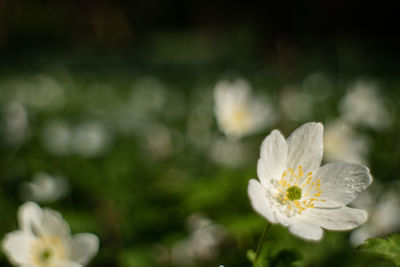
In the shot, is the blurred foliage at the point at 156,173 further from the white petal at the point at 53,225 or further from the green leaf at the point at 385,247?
the white petal at the point at 53,225

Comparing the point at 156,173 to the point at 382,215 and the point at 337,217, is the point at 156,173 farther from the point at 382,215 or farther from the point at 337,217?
the point at 337,217

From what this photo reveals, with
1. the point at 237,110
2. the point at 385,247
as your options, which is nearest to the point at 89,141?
the point at 237,110

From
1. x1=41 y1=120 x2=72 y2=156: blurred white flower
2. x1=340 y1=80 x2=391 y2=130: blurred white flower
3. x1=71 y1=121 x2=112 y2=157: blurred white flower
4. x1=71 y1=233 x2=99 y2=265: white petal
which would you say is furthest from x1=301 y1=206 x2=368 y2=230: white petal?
x1=41 y1=120 x2=72 y2=156: blurred white flower

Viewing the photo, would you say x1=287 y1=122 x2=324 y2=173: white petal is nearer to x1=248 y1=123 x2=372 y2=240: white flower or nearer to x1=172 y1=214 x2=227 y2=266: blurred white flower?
x1=248 y1=123 x2=372 y2=240: white flower

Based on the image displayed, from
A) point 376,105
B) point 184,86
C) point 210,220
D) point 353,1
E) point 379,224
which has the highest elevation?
point 353,1

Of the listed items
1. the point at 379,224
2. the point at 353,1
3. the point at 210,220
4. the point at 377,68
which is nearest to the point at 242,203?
the point at 210,220

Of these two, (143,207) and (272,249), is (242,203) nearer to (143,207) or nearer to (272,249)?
(143,207)
